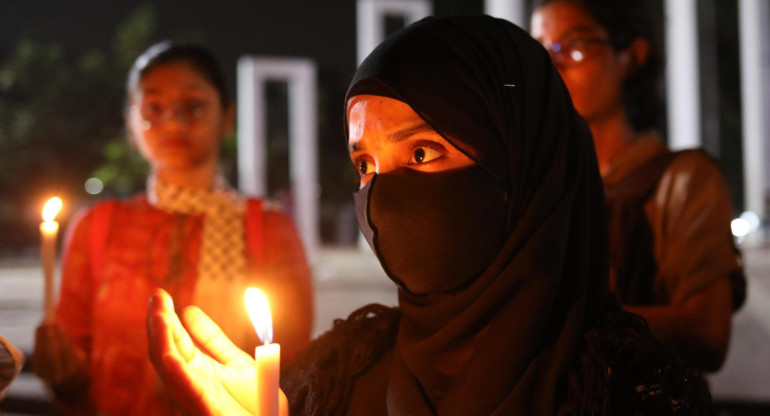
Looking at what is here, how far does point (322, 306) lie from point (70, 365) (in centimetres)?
470

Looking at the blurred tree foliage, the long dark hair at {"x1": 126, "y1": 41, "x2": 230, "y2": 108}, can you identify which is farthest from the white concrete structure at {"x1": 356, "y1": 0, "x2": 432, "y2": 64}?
the blurred tree foliage

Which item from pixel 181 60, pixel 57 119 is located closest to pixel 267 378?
pixel 181 60

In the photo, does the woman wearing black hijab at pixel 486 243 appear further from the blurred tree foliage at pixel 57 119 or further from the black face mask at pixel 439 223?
the blurred tree foliage at pixel 57 119

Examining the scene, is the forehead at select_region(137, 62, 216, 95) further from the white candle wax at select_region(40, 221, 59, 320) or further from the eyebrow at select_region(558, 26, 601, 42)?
the eyebrow at select_region(558, 26, 601, 42)

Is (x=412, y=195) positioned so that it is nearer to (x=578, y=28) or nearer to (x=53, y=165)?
(x=578, y=28)

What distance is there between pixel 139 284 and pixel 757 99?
33.8 ft

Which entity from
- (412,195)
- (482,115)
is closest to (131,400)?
(412,195)

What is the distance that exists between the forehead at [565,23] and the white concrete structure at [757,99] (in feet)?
30.4

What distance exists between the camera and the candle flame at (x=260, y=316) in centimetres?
90

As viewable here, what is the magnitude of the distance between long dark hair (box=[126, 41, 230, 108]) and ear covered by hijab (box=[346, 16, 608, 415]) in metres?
1.39

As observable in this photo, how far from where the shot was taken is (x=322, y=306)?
21.6ft

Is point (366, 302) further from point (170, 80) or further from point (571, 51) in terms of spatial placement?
point (571, 51)

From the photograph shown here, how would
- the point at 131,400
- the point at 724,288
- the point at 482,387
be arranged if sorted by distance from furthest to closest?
the point at 131,400 < the point at 724,288 < the point at 482,387

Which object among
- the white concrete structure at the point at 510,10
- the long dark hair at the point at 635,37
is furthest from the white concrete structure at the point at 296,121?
the long dark hair at the point at 635,37
